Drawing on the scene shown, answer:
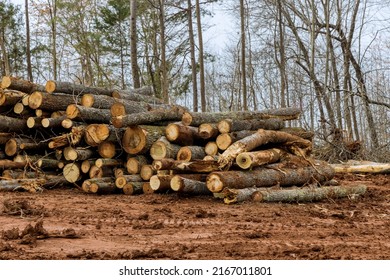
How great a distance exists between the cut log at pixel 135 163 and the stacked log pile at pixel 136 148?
0.02m

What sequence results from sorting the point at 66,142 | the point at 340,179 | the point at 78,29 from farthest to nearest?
the point at 78,29 < the point at 340,179 < the point at 66,142

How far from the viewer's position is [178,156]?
28.6 feet

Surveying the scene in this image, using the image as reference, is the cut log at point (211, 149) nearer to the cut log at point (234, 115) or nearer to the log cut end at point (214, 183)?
the cut log at point (234, 115)

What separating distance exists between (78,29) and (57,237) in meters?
27.4

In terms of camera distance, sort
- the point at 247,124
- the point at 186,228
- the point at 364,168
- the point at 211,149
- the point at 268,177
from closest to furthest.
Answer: the point at 186,228 → the point at 268,177 → the point at 211,149 → the point at 247,124 → the point at 364,168

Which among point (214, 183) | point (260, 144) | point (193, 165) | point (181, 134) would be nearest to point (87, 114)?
point (181, 134)

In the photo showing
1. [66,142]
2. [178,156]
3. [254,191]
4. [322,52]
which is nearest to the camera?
[254,191]

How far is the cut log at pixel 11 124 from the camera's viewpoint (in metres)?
9.82

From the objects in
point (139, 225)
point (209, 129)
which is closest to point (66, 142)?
point (209, 129)

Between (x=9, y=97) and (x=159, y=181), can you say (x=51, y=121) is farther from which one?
(x=159, y=181)

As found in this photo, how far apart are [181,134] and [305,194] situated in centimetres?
250

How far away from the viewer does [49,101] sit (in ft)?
32.0

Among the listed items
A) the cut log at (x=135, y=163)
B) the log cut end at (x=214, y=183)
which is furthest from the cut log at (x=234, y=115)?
the log cut end at (x=214, y=183)
